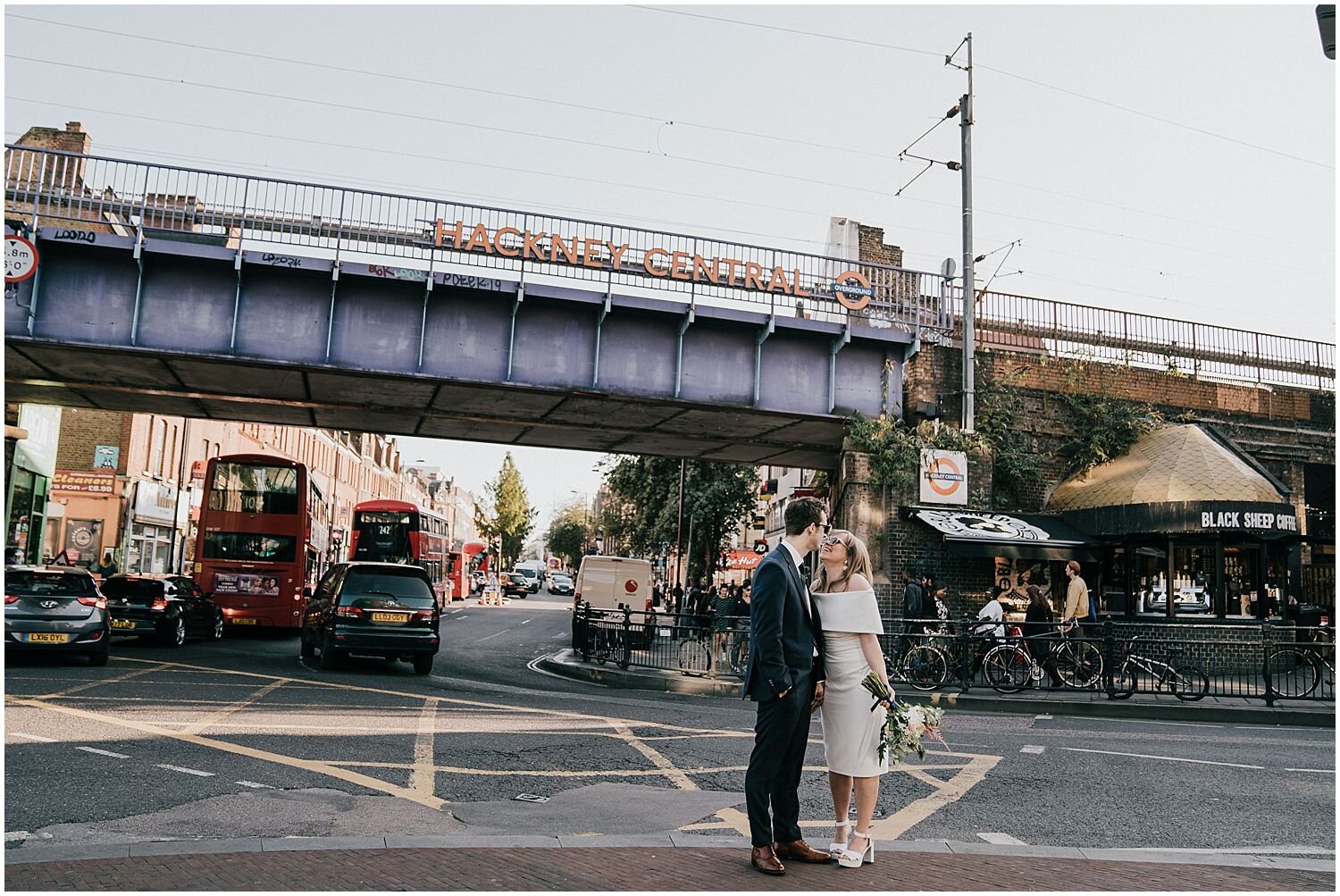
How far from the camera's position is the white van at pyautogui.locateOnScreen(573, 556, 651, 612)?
32.9 m

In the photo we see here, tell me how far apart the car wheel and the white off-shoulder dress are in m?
18.8

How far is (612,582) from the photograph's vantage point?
3294 centimetres

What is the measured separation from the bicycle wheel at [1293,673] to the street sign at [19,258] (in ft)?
71.7

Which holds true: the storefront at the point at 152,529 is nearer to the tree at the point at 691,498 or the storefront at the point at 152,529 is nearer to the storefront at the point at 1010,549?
the tree at the point at 691,498

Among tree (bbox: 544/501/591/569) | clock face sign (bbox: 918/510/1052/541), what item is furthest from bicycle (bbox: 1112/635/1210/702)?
tree (bbox: 544/501/591/569)

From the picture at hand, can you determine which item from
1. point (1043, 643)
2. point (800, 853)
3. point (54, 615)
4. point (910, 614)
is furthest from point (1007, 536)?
point (800, 853)

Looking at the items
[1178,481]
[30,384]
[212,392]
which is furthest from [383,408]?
[1178,481]

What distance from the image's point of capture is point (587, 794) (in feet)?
25.5

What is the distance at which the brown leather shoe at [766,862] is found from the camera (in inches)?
213

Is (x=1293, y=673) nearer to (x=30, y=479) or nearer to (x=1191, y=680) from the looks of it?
(x=1191, y=680)

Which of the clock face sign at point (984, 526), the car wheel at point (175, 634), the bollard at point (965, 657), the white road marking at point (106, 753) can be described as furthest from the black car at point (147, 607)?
the clock face sign at point (984, 526)

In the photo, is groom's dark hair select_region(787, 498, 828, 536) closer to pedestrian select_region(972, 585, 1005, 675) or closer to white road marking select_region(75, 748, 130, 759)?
white road marking select_region(75, 748, 130, 759)

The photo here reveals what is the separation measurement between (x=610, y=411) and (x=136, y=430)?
2304 centimetres

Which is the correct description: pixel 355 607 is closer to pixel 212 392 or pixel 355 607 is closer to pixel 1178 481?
pixel 212 392
